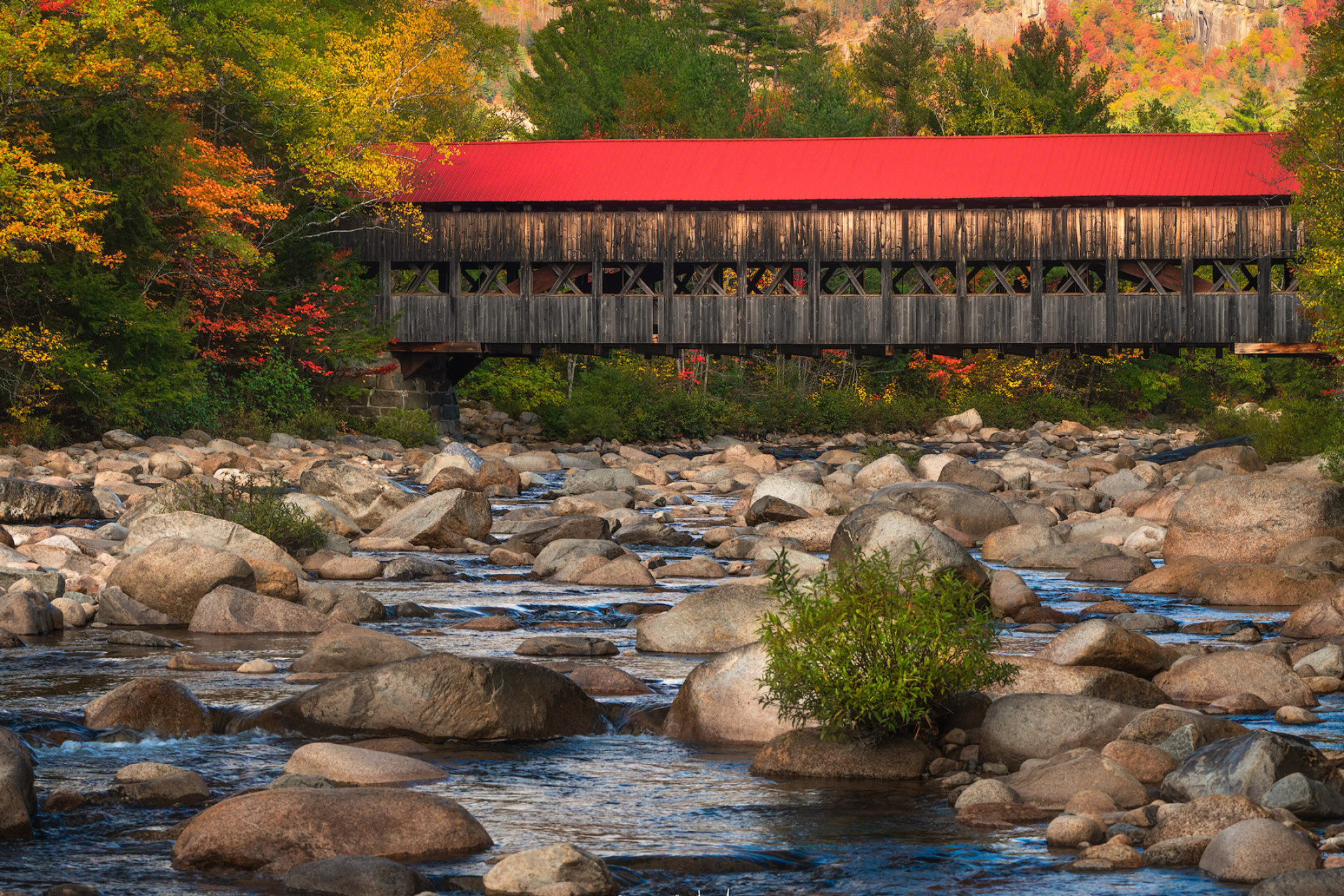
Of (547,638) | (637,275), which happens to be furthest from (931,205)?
(547,638)

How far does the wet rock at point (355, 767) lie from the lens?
17.0 feet

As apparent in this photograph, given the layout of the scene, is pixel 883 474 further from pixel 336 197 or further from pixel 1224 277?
pixel 336 197

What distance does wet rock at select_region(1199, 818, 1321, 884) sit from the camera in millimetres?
4172

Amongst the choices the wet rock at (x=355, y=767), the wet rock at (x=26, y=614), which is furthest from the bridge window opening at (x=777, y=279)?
the wet rock at (x=355, y=767)

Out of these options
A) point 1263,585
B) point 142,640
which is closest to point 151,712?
point 142,640

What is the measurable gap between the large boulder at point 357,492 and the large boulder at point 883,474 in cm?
640

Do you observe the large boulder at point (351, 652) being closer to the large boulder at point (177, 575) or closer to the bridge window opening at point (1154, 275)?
the large boulder at point (177, 575)

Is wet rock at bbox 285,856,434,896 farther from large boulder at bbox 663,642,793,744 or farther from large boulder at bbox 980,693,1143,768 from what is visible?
large boulder at bbox 980,693,1143,768

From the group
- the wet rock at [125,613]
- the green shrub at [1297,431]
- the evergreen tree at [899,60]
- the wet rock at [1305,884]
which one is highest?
the evergreen tree at [899,60]

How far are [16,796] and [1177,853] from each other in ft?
12.4

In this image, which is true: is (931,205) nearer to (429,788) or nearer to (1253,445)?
(1253,445)

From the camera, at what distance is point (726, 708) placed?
20.1ft

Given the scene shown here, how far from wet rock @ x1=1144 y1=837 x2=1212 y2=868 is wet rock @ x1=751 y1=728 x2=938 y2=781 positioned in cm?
129

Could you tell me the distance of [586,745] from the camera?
6098 mm
